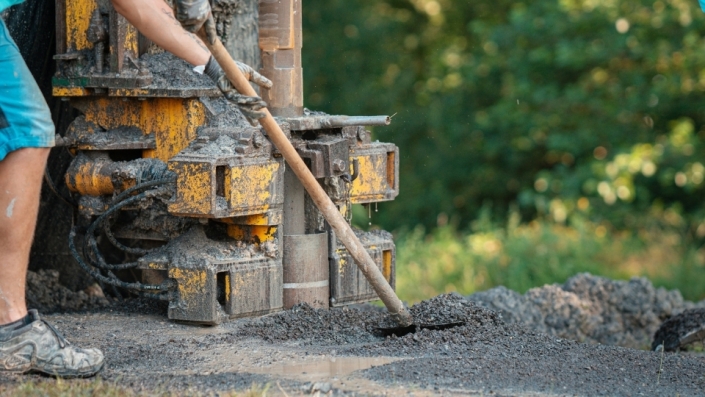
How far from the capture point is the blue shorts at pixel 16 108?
374 cm

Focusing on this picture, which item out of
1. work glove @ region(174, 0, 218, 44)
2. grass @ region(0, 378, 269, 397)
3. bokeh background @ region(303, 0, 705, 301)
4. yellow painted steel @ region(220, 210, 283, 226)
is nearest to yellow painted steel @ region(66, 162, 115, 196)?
yellow painted steel @ region(220, 210, 283, 226)

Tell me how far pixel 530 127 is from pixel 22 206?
369 inches

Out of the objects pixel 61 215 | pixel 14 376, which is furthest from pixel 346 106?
pixel 14 376

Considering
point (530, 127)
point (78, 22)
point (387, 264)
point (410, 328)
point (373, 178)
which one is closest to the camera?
point (410, 328)

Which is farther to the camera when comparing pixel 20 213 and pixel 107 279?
pixel 107 279

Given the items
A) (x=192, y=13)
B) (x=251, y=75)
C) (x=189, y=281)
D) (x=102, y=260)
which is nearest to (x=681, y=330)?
(x=189, y=281)

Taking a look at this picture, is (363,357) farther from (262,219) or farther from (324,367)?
(262,219)

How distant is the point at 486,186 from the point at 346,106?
262 cm

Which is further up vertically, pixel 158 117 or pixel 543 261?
pixel 158 117

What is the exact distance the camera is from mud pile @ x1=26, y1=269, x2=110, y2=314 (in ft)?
18.7

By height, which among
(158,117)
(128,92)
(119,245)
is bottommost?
(119,245)

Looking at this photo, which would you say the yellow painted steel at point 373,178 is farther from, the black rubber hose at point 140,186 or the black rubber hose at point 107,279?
the black rubber hose at point 107,279

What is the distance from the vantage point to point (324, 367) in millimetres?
4117

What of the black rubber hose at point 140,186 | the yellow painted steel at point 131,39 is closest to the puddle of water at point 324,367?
the black rubber hose at point 140,186
